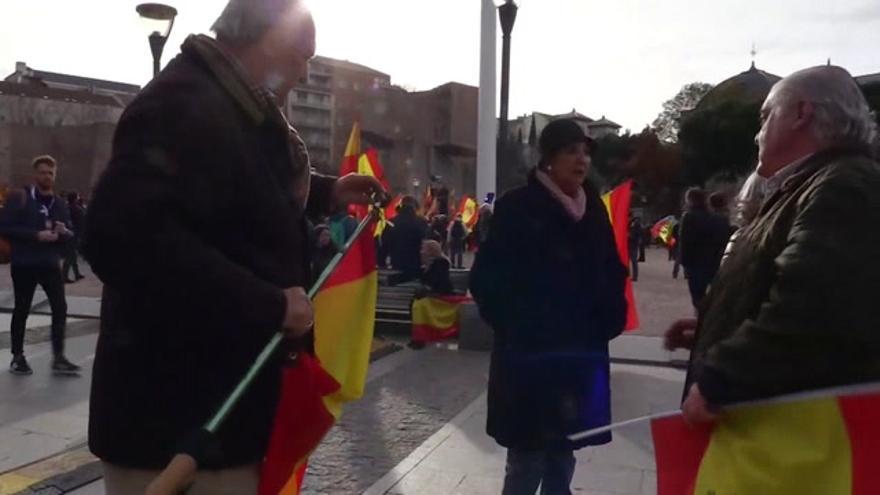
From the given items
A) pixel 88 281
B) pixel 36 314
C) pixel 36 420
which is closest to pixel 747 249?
pixel 36 420

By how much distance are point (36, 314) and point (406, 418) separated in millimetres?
7427

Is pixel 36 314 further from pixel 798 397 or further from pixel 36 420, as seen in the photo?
pixel 798 397

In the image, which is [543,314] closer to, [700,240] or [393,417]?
[393,417]

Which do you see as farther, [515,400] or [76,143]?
[76,143]

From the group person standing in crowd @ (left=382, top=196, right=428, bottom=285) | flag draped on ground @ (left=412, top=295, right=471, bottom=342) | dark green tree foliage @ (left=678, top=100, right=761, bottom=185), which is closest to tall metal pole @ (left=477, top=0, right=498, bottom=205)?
person standing in crowd @ (left=382, top=196, right=428, bottom=285)

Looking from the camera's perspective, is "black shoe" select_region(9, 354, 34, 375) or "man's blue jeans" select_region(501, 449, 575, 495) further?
"black shoe" select_region(9, 354, 34, 375)

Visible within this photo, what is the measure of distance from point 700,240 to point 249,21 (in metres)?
8.59

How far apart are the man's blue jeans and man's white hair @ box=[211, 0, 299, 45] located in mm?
2080

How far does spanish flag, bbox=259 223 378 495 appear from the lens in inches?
79.7

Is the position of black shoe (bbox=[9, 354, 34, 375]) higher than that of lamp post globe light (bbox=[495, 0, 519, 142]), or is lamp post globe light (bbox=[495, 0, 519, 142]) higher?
lamp post globe light (bbox=[495, 0, 519, 142])

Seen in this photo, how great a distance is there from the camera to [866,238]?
190 cm

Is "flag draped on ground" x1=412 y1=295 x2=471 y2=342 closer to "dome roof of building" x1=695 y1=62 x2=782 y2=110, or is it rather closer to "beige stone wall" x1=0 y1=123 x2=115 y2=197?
"beige stone wall" x1=0 y1=123 x2=115 y2=197

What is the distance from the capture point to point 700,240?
9.85 meters

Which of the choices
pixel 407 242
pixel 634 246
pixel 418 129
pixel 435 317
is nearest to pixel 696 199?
pixel 435 317
